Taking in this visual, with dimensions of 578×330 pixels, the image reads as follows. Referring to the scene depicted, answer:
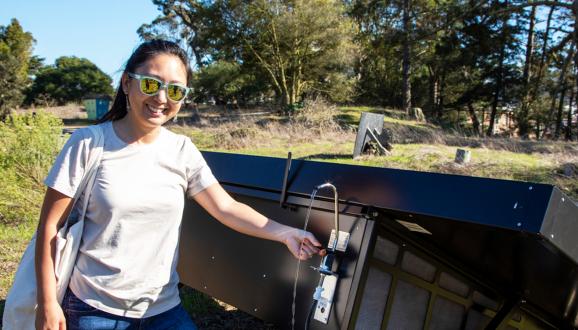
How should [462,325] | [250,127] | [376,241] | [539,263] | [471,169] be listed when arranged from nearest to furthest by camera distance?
[376,241], [539,263], [462,325], [471,169], [250,127]

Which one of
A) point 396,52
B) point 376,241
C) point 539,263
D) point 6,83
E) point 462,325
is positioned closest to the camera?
point 376,241

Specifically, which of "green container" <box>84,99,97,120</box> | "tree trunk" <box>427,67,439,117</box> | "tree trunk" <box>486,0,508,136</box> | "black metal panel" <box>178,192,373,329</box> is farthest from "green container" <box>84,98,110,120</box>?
"black metal panel" <box>178,192,373,329</box>

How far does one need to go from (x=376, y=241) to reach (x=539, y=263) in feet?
2.03

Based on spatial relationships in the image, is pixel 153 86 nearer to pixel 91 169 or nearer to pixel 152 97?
pixel 152 97

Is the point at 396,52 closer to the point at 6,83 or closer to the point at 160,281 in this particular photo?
the point at 6,83

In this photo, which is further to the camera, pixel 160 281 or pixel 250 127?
pixel 250 127

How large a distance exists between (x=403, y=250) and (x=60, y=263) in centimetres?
116

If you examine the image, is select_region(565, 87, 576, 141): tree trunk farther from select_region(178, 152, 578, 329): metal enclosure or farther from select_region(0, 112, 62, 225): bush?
select_region(178, 152, 578, 329): metal enclosure

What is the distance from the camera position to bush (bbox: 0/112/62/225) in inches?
247

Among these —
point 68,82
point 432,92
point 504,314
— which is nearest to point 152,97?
point 504,314

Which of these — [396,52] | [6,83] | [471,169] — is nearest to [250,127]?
[471,169]

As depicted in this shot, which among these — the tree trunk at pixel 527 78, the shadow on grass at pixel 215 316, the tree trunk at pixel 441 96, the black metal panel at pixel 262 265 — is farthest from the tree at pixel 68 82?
the black metal panel at pixel 262 265

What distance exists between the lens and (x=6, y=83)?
3475cm

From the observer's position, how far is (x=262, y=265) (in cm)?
214
